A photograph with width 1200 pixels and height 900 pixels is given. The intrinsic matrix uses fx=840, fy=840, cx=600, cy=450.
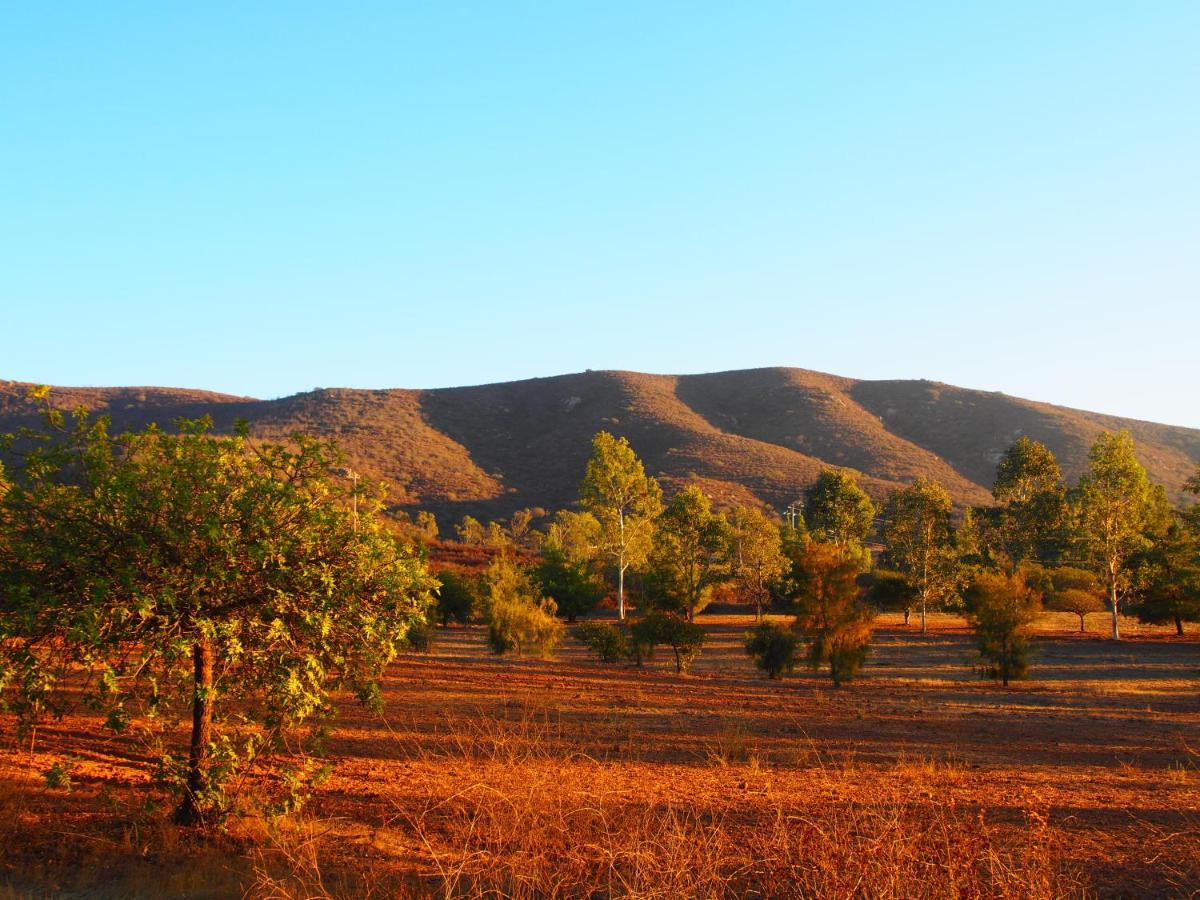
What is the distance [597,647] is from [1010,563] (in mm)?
44103

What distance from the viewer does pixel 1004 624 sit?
96.1ft

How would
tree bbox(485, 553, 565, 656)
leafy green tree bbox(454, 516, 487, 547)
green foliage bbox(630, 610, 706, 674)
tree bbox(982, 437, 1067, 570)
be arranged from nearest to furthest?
1. green foliage bbox(630, 610, 706, 674)
2. tree bbox(485, 553, 565, 656)
3. tree bbox(982, 437, 1067, 570)
4. leafy green tree bbox(454, 516, 487, 547)

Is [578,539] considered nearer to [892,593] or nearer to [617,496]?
[617,496]

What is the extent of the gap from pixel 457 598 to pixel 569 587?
25.6ft

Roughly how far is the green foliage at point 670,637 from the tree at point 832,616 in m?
3.89

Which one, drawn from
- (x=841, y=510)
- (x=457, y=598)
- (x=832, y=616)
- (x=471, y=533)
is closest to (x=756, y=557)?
(x=841, y=510)

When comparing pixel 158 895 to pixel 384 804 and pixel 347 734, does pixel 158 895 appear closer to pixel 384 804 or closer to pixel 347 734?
pixel 384 804

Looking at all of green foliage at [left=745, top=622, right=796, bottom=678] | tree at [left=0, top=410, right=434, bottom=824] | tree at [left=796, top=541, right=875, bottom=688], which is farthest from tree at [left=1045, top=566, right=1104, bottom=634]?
tree at [left=0, top=410, right=434, bottom=824]

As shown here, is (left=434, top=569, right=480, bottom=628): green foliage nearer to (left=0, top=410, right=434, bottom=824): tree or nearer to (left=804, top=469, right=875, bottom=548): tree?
(left=804, top=469, right=875, bottom=548): tree

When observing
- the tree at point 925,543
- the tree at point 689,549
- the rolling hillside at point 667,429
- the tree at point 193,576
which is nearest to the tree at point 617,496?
the tree at point 689,549

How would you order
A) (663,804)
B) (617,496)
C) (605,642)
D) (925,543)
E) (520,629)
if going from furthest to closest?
(617,496) → (925,543) → (520,629) → (605,642) → (663,804)

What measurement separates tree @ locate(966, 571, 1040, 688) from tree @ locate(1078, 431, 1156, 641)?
61.1 ft

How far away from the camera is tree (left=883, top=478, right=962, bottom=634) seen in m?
50.3

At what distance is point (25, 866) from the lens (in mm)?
7738
